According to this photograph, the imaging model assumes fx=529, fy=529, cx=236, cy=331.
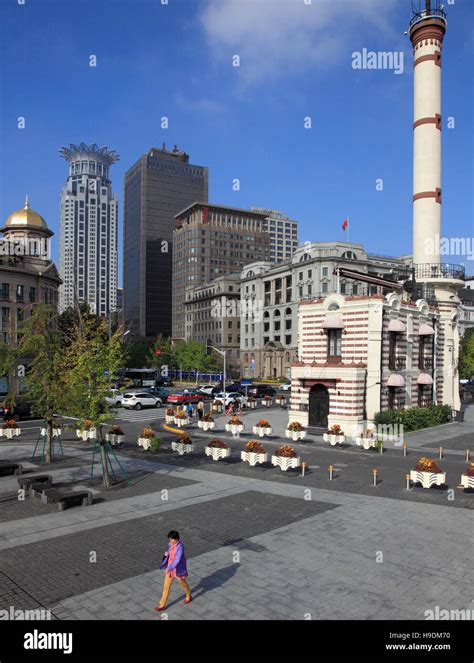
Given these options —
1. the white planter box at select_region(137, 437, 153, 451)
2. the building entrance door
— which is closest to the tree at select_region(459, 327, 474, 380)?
the building entrance door

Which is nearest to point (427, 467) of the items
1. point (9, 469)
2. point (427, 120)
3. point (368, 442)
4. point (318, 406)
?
point (368, 442)

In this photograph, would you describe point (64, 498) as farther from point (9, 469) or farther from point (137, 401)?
point (137, 401)

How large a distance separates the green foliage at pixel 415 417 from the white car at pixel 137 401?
25.4 m

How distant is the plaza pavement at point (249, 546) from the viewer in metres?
10.7

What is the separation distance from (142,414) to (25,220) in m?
40.5

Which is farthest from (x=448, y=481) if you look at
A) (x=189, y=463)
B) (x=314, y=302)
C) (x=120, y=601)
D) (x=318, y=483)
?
(x=314, y=302)

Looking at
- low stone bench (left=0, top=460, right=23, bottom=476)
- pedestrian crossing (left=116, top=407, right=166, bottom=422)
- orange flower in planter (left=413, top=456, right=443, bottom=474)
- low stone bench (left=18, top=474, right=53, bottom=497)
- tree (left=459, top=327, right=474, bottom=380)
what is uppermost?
tree (left=459, top=327, right=474, bottom=380)

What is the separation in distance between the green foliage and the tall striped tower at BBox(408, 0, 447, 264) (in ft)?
49.3

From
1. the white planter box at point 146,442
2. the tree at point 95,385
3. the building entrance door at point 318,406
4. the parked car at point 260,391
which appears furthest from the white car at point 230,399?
the tree at point 95,385

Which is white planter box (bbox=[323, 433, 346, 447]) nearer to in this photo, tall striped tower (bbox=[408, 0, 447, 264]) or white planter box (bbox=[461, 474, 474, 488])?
white planter box (bbox=[461, 474, 474, 488])

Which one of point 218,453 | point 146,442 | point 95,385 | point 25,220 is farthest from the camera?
point 25,220

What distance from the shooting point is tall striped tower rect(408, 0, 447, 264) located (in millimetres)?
44656

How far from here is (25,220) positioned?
7375cm

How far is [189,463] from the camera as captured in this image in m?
25.7
